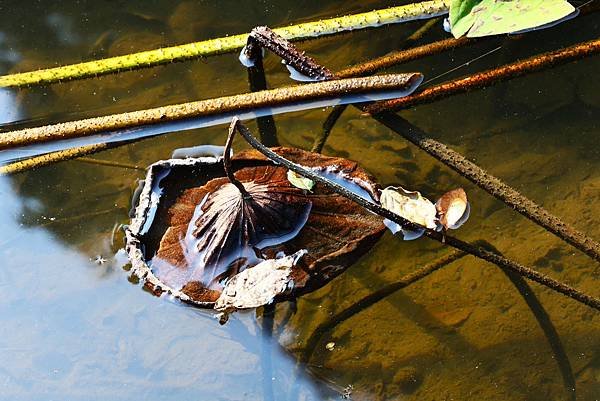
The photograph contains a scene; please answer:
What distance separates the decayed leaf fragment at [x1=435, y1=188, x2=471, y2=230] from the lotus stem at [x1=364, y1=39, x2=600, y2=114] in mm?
344

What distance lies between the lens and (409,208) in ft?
7.45

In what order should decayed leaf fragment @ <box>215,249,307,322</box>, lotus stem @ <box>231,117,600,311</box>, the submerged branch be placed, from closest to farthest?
lotus stem @ <box>231,117,600,311</box> → decayed leaf fragment @ <box>215,249,307,322</box> → the submerged branch

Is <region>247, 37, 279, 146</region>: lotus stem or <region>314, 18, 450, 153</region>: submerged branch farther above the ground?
<region>247, 37, 279, 146</region>: lotus stem

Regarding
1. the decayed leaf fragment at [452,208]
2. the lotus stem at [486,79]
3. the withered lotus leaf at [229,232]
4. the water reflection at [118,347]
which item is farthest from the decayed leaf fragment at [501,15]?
the water reflection at [118,347]

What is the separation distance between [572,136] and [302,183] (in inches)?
44.7

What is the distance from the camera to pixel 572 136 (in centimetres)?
261

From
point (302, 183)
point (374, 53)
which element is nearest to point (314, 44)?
point (374, 53)

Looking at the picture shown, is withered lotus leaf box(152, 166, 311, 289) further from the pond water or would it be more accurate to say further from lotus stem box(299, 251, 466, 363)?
lotus stem box(299, 251, 466, 363)

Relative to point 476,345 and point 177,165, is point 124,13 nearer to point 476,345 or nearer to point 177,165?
point 177,165

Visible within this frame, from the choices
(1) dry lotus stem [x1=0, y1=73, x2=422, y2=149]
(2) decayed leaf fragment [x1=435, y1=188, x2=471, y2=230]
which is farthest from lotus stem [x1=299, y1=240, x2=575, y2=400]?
(1) dry lotus stem [x1=0, y1=73, x2=422, y2=149]

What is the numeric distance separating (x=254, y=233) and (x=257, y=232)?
0.01 meters

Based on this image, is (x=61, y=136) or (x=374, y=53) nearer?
(x=61, y=136)

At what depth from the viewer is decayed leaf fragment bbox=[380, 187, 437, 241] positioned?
224cm

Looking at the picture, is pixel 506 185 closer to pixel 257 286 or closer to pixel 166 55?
pixel 257 286
